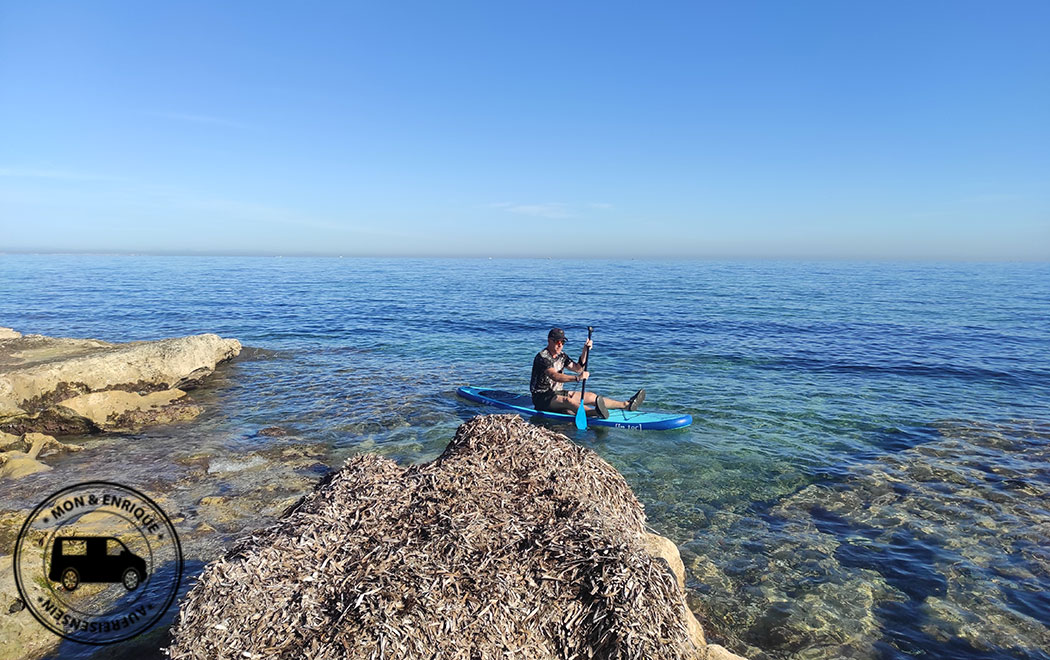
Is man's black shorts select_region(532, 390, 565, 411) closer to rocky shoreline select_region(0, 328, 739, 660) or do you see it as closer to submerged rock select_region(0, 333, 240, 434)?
rocky shoreline select_region(0, 328, 739, 660)

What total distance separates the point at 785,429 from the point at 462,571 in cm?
1292

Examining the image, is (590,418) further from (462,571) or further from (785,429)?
(462,571)

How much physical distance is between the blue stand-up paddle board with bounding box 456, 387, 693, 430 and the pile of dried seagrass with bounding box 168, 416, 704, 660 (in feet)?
29.9

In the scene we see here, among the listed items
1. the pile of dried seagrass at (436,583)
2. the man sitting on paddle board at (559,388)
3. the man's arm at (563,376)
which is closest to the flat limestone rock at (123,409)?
the man sitting on paddle board at (559,388)

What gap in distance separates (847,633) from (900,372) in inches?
730

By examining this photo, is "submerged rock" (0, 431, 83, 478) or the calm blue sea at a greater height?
"submerged rock" (0, 431, 83, 478)

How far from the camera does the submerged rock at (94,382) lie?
13398 mm

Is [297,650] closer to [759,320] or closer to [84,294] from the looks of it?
[759,320]

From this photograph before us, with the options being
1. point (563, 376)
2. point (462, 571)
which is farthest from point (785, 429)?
point (462, 571)

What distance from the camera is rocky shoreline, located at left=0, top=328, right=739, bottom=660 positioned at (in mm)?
4160

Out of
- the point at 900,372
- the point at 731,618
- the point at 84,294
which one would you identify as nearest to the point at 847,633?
the point at 731,618

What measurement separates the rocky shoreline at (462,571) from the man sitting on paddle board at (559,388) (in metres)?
7.94

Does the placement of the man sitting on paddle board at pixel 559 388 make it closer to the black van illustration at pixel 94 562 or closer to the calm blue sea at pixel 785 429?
the calm blue sea at pixel 785 429

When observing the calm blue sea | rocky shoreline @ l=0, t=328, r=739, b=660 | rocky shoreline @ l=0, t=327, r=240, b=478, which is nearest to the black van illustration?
rocky shoreline @ l=0, t=328, r=739, b=660
